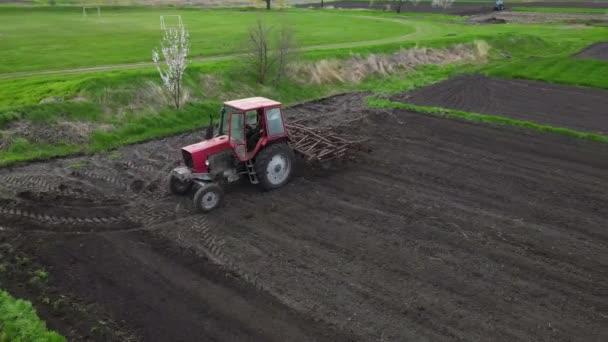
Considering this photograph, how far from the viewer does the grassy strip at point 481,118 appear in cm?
1944

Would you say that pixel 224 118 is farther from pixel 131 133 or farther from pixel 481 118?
pixel 481 118

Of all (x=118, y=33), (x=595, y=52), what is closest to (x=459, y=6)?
(x=595, y=52)

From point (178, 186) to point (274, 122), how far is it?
10.6 feet

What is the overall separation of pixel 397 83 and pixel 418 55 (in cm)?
713

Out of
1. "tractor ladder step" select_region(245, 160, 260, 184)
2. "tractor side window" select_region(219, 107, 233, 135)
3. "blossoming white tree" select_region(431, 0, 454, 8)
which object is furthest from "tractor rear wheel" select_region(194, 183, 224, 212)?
"blossoming white tree" select_region(431, 0, 454, 8)

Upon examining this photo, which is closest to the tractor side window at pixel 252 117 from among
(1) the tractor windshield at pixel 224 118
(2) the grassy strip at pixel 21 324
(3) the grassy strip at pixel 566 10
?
(1) the tractor windshield at pixel 224 118

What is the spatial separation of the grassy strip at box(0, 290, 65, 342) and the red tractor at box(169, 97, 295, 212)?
492 cm

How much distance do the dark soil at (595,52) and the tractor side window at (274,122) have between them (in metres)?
32.3

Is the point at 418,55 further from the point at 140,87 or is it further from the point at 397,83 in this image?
the point at 140,87

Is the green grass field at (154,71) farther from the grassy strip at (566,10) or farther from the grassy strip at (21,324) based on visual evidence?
the grassy strip at (566,10)

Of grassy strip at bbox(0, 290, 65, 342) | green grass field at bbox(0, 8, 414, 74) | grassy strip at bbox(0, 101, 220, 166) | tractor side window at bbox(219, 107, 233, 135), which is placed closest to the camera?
grassy strip at bbox(0, 290, 65, 342)

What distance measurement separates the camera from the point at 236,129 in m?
13.1

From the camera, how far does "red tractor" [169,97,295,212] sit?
12758 mm

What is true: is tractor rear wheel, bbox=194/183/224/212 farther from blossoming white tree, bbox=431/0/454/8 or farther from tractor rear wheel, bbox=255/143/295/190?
blossoming white tree, bbox=431/0/454/8
